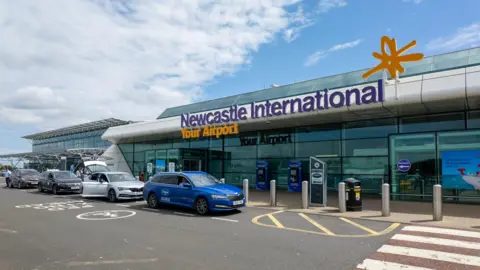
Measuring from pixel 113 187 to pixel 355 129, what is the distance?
1284 centimetres

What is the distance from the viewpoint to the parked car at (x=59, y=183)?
21.3 m

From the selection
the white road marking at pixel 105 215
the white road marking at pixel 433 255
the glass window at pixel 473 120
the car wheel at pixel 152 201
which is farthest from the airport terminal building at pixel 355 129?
the white road marking at pixel 105 215

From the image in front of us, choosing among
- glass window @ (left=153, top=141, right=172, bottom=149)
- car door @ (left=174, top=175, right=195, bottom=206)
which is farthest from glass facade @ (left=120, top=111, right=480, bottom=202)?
car door @ (left=174, top=175, right=195, bottom=206)

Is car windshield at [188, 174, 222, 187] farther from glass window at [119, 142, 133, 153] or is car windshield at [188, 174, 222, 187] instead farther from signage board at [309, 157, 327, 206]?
glass window at [119, 142, 133, 153]

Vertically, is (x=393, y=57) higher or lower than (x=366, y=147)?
higher

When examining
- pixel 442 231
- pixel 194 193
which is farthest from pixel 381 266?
pixel 194 193

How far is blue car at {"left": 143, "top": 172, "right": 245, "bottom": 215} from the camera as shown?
12.2 m

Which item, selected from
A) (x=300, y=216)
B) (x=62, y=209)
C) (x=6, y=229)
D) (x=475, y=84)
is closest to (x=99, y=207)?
(x=62, y=209)

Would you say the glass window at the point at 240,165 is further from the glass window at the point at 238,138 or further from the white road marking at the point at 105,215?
the white road marking at the point at 105,215

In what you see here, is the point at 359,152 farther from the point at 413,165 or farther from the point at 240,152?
the point at 240,152

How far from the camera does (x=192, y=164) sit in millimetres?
25828

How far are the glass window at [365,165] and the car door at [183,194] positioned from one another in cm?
1020

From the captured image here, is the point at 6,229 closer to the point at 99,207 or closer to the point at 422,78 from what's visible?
the point at 99,207

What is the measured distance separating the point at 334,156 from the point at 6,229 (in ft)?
52.1
